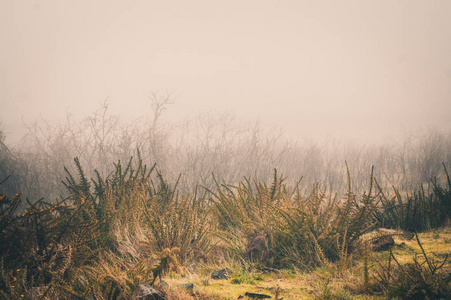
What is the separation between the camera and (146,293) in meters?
1.94

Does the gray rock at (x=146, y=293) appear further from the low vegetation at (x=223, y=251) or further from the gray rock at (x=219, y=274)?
the gray rock at (x=219, y=274)

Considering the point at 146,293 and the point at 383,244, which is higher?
the point at 146,293

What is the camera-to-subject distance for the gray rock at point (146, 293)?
76.0 inches

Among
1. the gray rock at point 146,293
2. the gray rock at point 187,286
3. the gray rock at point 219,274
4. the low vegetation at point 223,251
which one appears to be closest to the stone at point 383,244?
the low vegetation at point 223,251

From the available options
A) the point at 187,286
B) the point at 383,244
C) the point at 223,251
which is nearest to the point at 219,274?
the point at 187,286

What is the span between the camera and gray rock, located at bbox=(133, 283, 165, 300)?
1930mm

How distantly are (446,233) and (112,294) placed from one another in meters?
3.91

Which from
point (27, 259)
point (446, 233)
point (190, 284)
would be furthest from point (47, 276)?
point (446, 233)

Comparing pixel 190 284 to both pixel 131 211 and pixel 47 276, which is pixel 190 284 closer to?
pixel 47 276

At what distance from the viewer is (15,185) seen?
8.53m

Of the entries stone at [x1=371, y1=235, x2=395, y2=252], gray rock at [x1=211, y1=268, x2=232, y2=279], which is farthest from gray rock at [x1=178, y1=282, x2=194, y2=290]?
stone at [x1=371, y1=235, x2=395, y2=252]

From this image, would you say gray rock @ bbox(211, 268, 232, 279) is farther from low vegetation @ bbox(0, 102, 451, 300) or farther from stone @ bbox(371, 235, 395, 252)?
stone @ bbox(371, 235, 395, 252)

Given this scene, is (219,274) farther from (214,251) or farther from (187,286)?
(214,251)

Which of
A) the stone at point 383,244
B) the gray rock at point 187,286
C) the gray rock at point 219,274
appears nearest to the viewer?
the gray rock at point 187,286
